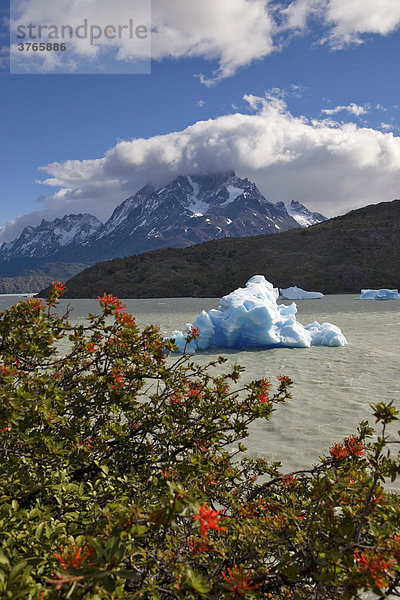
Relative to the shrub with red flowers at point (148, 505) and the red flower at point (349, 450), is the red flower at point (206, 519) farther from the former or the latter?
the red flower at point (349, 450)

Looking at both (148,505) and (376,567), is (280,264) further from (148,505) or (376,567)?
(376,567)

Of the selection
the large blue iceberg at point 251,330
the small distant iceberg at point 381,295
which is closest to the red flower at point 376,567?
the large blue iceberg at point 251,330

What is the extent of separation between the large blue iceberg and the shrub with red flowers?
14089 mm

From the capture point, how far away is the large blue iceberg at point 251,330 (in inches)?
710

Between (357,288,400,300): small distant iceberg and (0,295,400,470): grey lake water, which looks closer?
(0,295,400,470): grey lake water

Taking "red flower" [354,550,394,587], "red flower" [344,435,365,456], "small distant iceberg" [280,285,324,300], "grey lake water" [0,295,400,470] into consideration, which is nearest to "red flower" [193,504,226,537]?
"red flower" [354,550,394,587]

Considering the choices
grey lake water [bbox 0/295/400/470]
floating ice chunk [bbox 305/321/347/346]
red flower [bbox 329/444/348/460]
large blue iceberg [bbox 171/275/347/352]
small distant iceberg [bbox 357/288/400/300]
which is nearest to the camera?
red flower [bbox 329/444/348/460]

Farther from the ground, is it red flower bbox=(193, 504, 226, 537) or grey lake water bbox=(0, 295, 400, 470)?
red flower bbox=(193, 504, 226, 537)

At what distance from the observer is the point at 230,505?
2.90m

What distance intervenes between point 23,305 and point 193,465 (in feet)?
5.58

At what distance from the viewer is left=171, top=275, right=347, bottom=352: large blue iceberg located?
18.0 meters

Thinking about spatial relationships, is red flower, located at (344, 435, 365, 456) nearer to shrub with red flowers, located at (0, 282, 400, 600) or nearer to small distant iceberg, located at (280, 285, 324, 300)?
shrub with red flowers, located at (0, 282, 400, 600)

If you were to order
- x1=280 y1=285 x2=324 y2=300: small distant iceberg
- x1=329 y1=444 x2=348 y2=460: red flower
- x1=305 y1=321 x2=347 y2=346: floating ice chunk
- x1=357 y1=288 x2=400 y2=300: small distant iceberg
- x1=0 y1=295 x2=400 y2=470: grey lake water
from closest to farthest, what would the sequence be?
x1=329 y1=444 x2=348 y2=460: red flower < x1=0 y1=295 x2=400 y2=470: grey lake water < x1=305 y1=321 x2=347 y2=346: floating ice chunk < x1=357 y1=288 x2=400 y2=300: small distant iceberg < x1=280 y1=285 x2=324 y2=300: small distant iceberg

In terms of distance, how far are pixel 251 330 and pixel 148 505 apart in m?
16.5
